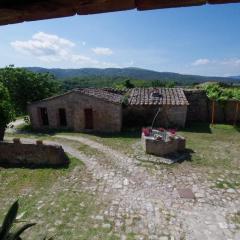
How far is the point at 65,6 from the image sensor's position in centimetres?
185

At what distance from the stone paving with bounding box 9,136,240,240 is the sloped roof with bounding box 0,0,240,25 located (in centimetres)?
632

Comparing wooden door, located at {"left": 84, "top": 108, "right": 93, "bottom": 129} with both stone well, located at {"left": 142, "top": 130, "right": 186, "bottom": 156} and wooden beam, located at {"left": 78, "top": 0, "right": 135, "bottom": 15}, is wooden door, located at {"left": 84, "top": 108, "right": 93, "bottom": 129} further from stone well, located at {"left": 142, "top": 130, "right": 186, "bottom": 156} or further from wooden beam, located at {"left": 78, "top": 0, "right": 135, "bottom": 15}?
wooden beam, located at {"left": 78, "top": 0, "right": 135, "bottom": 15}

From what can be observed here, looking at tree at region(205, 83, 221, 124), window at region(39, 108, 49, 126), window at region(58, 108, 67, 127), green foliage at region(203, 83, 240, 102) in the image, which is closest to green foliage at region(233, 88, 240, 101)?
green foliage at region(203, 83, 240, 102)

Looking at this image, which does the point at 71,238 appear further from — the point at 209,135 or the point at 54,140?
the point at 209,135

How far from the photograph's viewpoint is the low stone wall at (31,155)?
11773mm

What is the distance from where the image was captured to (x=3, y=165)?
12.2 m

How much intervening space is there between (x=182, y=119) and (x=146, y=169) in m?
8.87

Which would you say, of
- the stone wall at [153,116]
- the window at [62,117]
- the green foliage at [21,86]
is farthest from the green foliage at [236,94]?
the green foliage at [21,86]

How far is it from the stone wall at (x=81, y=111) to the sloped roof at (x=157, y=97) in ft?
7.19

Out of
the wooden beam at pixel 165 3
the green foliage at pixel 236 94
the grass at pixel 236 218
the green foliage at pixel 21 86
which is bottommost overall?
the grass at pixel 236 218

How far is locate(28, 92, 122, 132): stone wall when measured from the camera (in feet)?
58.2

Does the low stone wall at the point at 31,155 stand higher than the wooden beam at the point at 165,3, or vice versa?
the wooden beam at the point at 165,3

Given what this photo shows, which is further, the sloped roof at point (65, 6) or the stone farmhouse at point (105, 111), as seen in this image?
the stone farmhouse at point (105, 111)

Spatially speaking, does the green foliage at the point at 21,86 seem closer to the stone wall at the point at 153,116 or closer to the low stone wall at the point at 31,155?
the stone wall at the point at 153,116
